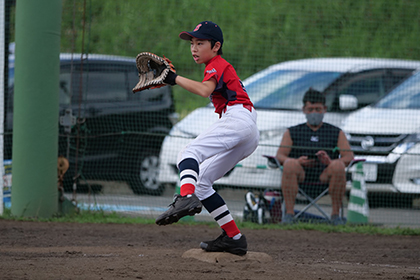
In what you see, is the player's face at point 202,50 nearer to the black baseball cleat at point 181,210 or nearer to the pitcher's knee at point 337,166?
the black baseball cleat at point 181,210

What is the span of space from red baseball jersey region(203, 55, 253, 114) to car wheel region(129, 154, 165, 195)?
15.3 ft

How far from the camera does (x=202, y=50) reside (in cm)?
472

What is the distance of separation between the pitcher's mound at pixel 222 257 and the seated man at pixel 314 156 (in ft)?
8.19

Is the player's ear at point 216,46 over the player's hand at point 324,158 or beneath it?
over

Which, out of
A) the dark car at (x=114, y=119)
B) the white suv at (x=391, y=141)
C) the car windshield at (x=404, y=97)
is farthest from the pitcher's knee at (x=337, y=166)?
the dark car at (x=114, y=119)

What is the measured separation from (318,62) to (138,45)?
390cm

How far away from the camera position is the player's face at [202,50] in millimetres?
4715

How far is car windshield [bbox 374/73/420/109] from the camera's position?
9312 mm

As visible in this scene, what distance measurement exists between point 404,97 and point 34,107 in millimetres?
5484

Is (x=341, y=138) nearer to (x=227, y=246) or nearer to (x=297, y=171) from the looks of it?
(x=297, y=171)

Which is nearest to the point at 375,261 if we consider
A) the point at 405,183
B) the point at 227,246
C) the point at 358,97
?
the point at 227,246

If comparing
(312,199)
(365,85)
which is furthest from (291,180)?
(365,85)

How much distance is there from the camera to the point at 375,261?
5.32 meters

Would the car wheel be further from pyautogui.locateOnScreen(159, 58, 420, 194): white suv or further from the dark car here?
pyautogui.locateOnScreen(159, 58, 420, 194): white suv
